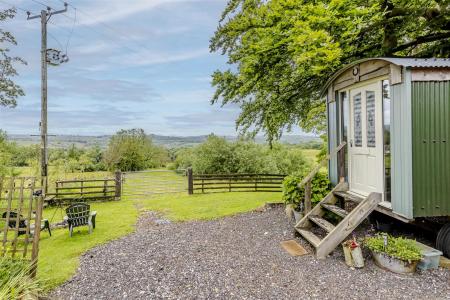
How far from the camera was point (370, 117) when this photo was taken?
16.2 feet

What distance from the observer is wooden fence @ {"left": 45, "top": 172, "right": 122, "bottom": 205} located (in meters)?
11.0

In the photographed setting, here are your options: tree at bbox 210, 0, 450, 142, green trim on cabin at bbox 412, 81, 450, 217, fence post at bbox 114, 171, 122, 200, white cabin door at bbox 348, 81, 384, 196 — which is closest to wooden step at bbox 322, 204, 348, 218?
white cabin door at bbox 348, 81, 384, 196

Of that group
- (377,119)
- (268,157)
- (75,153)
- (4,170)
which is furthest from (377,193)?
(75,153)

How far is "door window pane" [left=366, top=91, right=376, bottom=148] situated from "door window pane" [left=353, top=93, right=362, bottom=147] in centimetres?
28

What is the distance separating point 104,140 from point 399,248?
66.7 feet

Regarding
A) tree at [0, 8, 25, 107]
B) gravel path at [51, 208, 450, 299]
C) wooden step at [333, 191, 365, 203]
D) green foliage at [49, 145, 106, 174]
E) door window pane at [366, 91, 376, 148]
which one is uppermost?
tree at [0, 8, 25, 107]

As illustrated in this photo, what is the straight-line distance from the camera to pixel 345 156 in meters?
5.81

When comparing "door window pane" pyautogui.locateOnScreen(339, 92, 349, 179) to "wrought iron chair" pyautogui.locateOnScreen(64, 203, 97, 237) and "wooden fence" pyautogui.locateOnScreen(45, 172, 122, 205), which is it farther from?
"wooden fence" pyautogui.locateOnScreen(45, 172, 122, 205)

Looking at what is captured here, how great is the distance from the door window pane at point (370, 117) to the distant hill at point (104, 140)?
16.8ft

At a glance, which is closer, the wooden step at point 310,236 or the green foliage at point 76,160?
the wooden step at point 310,236

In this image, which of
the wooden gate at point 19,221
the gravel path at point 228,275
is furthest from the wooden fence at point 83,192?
the wooden gate at point 19,221

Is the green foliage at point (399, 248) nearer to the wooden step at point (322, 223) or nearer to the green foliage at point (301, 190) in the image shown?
the wooden step at point (322, 223)

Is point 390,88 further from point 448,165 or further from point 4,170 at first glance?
point 4,170

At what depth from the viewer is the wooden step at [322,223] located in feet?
Result: 15.1
